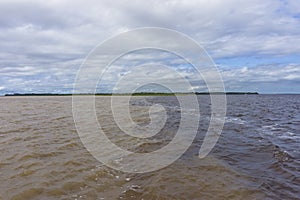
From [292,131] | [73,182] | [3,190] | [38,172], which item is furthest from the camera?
[292,131]

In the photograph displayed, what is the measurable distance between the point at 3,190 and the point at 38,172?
1.33m

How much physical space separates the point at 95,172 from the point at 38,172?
1.61 m

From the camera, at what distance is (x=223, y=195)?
6062 millimetres

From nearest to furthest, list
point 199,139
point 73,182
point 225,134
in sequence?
point 73,182
point 199,139
point 225,134

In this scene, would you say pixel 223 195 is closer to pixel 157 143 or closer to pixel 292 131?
pixel 157 143

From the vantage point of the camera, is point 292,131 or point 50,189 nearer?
point 50,189

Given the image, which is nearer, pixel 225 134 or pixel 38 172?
pixel 38 172

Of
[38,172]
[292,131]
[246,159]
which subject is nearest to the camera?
[38,172]

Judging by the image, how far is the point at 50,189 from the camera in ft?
20.2

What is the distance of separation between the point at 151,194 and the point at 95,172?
2154 mm

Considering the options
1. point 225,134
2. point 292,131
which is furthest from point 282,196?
point 292,131

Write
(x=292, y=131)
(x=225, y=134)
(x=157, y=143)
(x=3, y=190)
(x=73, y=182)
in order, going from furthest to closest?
(x=292, y=131)
(x=225, y=134)
(x=157, y=143)
(x=73, y=182)
(x=3, y=190)

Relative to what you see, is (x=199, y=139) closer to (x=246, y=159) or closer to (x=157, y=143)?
(x=157, y=143)

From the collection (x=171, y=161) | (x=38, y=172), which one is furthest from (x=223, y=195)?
(x=38, y=172)
